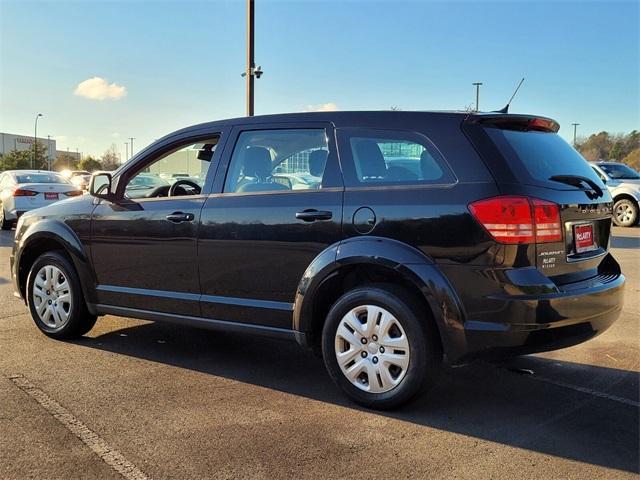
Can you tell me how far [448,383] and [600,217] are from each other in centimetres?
148

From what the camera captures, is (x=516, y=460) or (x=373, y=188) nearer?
(x=516, y=460)

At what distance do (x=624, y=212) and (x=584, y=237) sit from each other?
13.6 m

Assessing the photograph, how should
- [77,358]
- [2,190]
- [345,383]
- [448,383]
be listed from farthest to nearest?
[2,190] < [77,358] < [448,383] < [345,383]

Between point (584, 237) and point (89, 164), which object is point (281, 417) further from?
point (89, 164)

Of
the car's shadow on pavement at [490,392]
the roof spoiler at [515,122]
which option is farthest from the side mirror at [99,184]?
the roof spoiler at [515,122]

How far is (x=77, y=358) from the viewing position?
4.59 m

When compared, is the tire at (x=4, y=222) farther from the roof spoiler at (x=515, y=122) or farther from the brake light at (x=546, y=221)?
the brake light at (x=546, y=221)

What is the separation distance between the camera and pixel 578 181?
3.67 m

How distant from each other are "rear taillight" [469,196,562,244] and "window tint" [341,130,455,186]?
0.94ft

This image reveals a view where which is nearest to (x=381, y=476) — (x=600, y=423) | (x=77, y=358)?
(x=600, y=423)

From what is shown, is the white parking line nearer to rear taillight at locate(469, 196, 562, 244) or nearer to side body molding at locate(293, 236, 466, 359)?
side body molding at locate(293, 236, 466, 359)

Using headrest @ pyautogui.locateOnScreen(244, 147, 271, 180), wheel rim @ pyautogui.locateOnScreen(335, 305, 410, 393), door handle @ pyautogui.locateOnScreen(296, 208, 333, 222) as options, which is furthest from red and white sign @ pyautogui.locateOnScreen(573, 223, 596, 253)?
headrest @ pyautogui.locateOnScreen(244, 147, 271, 180)

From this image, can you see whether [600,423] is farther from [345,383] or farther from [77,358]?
[77,358]

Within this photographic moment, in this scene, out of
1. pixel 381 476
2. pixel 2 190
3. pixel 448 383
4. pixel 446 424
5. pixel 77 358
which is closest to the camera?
pixel 381 476
